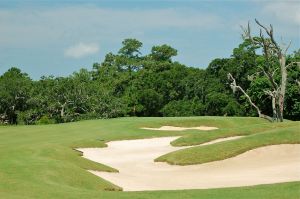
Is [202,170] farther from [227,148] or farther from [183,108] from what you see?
[183,108]

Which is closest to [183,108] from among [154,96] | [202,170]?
[154,96]

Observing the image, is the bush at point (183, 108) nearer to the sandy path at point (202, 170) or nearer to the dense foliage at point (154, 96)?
the dense foliage at point (154, 96)

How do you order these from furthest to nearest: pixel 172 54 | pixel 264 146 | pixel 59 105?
pixel 172 54
pixel 59 105
pixel 264 146

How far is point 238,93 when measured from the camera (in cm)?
6894

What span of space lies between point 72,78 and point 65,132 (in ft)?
125

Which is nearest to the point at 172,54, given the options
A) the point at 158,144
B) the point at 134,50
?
the point at 134,50

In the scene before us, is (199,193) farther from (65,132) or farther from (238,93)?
(238,93)

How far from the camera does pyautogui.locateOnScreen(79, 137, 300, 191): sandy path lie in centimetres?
1677

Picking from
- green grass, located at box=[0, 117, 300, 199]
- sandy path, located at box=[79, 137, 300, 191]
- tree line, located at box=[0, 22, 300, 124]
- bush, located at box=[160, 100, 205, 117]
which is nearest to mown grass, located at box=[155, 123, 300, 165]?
green grass, located at box=[0, 117, 300, 199]

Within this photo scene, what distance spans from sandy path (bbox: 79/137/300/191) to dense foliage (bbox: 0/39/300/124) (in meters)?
36.8

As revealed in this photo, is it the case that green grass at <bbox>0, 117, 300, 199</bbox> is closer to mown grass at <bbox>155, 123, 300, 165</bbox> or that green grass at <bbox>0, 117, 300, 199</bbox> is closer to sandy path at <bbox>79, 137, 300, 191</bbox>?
mown grass at <bbox>155, 123, 300, 165</bbox>

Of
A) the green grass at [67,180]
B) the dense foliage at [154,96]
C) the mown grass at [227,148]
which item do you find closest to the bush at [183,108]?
the dense foliage at [154,96]

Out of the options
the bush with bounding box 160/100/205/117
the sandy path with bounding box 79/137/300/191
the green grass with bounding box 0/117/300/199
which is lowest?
the sandy path with bounding box 79/137/300/191

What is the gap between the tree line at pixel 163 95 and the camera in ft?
204
